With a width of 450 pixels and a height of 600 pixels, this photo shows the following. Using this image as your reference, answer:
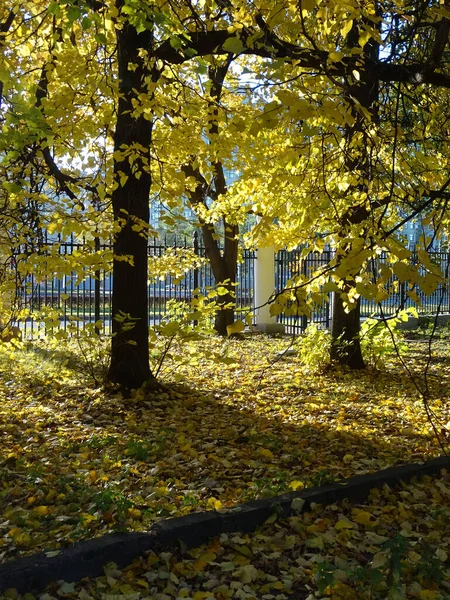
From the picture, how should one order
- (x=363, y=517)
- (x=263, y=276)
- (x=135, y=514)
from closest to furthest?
(x=135, y=514) < (x=363, y=517) < (x=263, y=276)

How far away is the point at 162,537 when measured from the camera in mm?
2982

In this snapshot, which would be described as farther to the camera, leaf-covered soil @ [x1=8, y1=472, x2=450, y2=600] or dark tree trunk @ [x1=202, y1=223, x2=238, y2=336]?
dark tree trunk @ [x1=202, y1=223, x2=238, y2=336]

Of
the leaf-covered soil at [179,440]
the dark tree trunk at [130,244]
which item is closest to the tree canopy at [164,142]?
the dark tree trunk at [130,244]

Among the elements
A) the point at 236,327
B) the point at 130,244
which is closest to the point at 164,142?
the point at 130,244

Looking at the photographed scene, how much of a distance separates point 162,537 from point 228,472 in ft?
4.13

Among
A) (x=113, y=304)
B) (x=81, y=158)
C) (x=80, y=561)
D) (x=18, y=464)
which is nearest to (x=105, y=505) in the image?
(x=80, y=561)

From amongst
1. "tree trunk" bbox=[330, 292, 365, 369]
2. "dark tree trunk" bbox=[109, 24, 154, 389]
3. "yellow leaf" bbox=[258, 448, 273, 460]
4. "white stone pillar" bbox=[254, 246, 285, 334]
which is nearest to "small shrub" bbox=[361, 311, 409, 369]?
"tree trunk" bbox=[330, 292, 365, 369]

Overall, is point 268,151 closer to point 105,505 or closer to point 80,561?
point 105,505

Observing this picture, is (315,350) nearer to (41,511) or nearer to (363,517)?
(363,517)

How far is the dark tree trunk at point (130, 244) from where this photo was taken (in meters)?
6.19

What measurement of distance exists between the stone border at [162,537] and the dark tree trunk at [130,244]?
307cm

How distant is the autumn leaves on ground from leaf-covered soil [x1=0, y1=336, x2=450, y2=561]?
2 cm

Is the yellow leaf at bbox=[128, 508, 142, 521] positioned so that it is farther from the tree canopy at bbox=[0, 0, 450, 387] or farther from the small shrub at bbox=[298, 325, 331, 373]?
the small shrub at bbox=[298, 325, 331, 373]

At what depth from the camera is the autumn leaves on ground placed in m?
2.81
